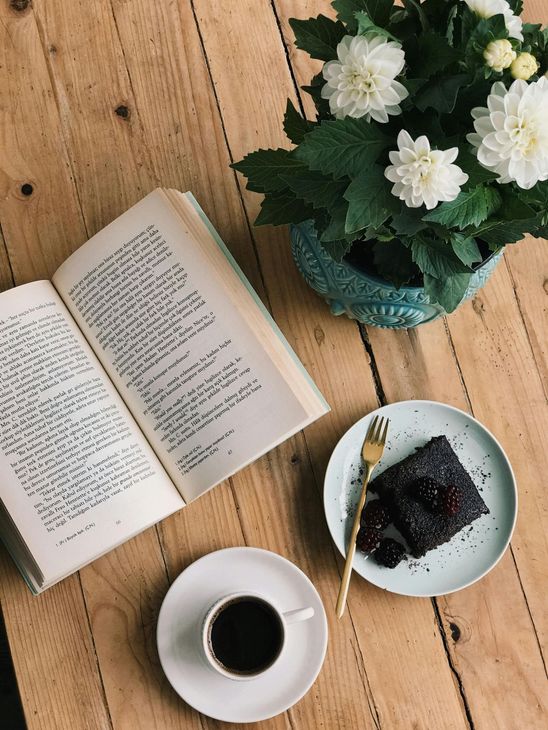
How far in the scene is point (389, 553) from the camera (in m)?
0.87

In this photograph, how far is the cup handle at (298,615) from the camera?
0.83 meters

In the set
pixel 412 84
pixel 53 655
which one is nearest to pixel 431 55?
pixel 412 84

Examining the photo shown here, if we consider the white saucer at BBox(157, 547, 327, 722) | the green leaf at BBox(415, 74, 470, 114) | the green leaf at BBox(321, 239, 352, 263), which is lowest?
the white saucer at BBox(157, 547, 327, 722)

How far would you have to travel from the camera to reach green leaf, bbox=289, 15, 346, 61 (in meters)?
0.61

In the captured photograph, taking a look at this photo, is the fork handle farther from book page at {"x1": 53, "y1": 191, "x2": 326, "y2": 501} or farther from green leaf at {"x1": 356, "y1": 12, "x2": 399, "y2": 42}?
green leaf at {"x1": 356, "y1": 12, "x2": 399, "y2": 42}

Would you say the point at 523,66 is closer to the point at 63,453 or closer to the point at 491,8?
the point at 491,8

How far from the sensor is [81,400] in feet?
2.75

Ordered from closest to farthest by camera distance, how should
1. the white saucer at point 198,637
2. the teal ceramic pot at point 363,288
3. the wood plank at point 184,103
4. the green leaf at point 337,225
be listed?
1. the green leaf at point 337,225
2. the teal ceramic pot at point 363,288
3. the white saucer at point 198,637
4. the wood plank at point 184,103

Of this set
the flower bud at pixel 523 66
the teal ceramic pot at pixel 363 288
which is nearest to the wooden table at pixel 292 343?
the teal ceramic pot at pixel 363 288

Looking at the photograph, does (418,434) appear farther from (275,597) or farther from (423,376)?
(275,597)

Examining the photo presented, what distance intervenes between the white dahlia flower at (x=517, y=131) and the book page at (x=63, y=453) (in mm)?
503

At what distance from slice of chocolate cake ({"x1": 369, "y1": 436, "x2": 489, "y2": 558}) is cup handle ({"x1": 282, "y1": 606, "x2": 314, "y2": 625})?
0.15m

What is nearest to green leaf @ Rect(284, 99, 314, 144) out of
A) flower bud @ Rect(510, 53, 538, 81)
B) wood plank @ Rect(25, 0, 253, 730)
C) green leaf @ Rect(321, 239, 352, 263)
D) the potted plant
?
the potted plant

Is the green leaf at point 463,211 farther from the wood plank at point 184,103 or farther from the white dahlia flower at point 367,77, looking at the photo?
the wood plank at point 184,103
